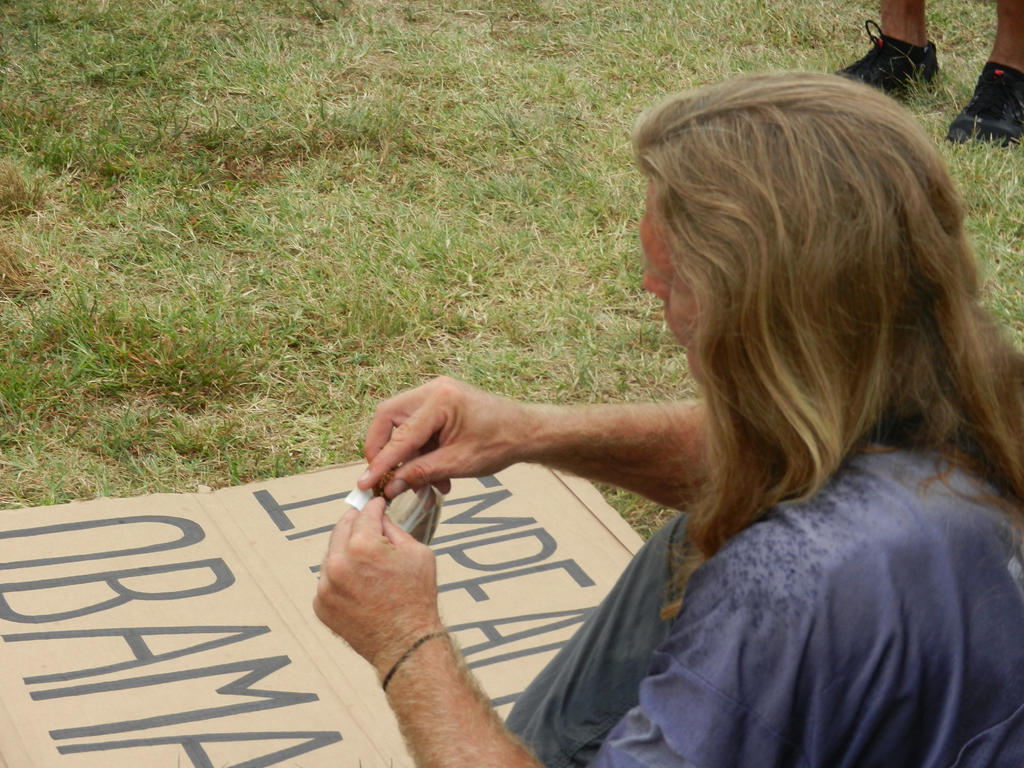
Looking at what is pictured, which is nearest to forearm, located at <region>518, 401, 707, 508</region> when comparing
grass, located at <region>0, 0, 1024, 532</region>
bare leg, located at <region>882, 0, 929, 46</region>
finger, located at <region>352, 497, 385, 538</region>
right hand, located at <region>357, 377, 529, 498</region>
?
right hand, located at <region>357, 377, 529, 498</region>

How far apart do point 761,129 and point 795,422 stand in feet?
0.88

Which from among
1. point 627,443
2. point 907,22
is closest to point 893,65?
point 907,22

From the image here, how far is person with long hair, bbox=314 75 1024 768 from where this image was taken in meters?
1.05

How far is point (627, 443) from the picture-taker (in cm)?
174

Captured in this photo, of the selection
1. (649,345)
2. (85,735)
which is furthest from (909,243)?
(649,345)

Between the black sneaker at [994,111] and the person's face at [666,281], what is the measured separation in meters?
2.86

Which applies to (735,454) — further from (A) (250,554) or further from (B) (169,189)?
(B) (169,189)

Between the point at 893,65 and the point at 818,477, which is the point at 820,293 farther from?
the point at 893,65

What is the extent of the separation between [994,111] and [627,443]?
2653 mm

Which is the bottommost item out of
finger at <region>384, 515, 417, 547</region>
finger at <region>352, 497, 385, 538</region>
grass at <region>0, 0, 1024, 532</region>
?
grass at <region>0, 0, 1024, 532</region>

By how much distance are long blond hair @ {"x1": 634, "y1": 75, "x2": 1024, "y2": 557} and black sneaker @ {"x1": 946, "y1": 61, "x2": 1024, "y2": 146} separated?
2.86 metres

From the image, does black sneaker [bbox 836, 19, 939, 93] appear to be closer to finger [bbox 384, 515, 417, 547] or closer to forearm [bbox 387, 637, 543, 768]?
finger [bbox 384, 515, 417, 547]

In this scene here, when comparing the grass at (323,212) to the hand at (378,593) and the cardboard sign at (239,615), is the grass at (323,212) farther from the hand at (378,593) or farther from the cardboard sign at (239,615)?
the hand at (378,593)

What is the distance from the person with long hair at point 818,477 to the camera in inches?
41.3
